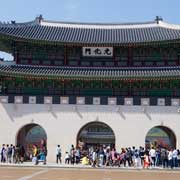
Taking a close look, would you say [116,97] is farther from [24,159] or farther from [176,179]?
[176,179]

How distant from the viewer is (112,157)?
1345 inches

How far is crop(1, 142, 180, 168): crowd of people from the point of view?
3369 cm

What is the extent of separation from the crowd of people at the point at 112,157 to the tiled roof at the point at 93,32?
413 inches

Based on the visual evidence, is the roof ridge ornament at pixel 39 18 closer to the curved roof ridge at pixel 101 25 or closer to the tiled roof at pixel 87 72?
the curved roof ridge at pixel 101 25

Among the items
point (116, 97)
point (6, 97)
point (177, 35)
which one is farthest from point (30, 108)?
point (177, 35)

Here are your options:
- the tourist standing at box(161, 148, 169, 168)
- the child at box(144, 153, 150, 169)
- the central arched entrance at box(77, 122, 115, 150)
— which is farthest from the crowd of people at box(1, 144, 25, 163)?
the central arched entrance at box(77, 122, 115, 150)

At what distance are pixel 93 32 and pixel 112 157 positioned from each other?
1548 centimetres

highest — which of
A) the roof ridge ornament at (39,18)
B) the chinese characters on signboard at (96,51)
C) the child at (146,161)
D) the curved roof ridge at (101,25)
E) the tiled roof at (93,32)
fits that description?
the roof ridge ornament at (39,18)

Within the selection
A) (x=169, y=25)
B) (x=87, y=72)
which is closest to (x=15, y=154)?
(x=87, y=72)

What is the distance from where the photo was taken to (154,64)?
1570 inches

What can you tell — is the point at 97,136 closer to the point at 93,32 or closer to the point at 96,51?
the point at 93,32

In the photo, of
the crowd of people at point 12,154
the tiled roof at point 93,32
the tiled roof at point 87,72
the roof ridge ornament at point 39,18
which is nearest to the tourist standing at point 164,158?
the tiled roof at point 87,72

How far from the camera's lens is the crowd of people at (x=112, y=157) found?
111 ft

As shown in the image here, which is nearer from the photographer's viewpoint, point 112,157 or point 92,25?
point 112,157
